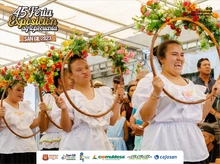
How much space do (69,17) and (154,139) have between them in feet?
11.7

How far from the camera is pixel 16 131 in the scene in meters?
3.97

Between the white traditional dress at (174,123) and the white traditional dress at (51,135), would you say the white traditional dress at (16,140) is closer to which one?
the white traditional dress at (51,135)

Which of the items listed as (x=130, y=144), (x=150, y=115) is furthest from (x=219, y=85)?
(x=130, y=144)

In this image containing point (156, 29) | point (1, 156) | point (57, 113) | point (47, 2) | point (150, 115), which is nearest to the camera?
Result: point (150, 115)

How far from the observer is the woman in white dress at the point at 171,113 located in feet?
7.54

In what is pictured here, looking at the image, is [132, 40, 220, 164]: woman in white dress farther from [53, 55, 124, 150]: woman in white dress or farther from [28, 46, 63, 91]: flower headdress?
[28, 46, 63, 91]: flower headdress

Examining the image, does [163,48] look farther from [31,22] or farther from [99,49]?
[31,22]

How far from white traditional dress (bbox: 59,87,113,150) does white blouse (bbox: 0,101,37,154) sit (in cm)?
125

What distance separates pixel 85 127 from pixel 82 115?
0.09 m

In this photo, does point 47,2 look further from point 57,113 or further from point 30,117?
point 57,113

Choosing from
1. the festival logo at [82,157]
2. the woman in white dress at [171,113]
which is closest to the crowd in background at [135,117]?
the woman in white dress at [171,113]

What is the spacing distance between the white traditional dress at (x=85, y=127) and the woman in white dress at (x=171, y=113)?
0.45 m

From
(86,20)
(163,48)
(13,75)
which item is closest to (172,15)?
(163,48)

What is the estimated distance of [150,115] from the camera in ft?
7.58
